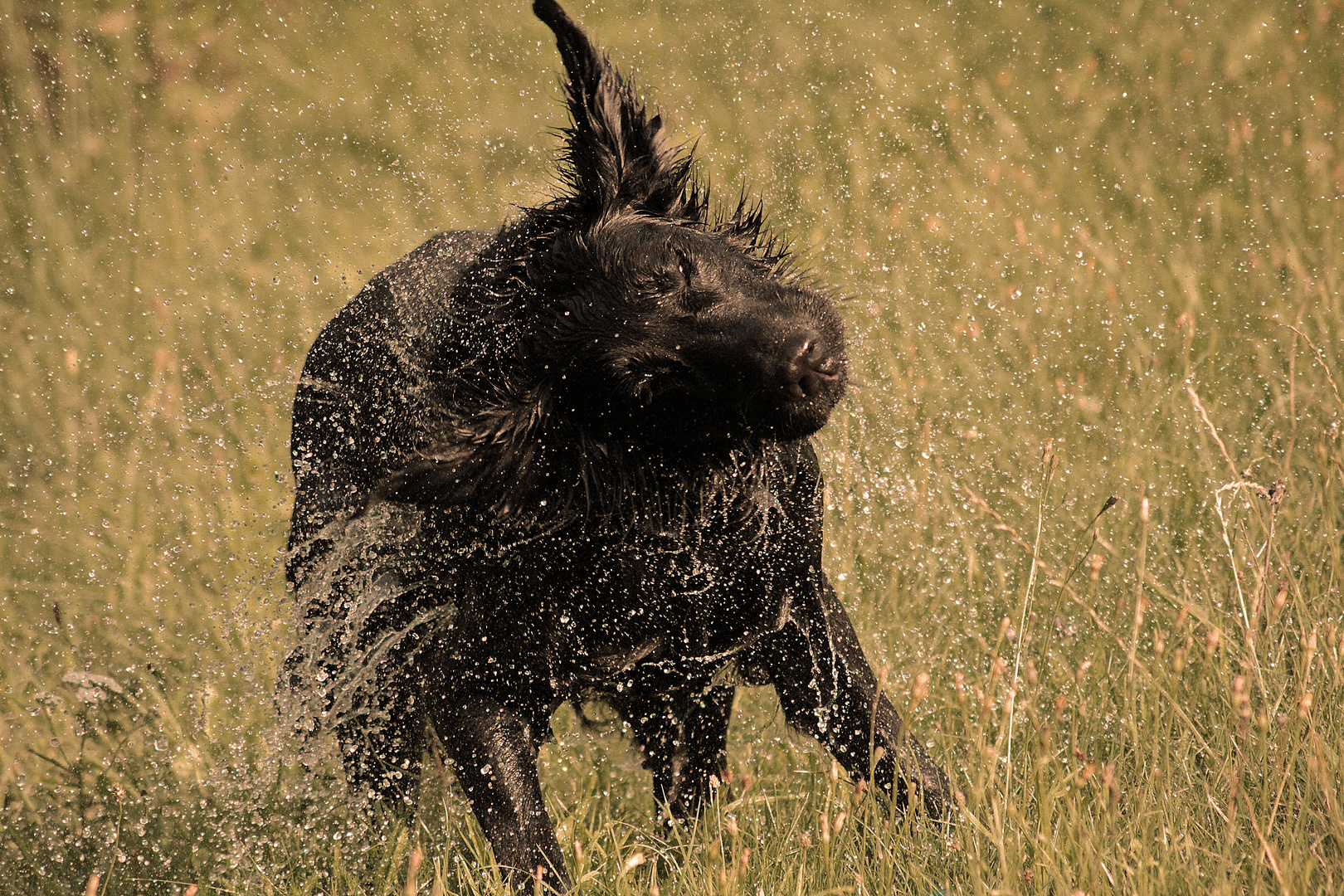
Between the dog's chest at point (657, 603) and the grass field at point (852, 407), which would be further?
the dog's chest at point (657, 603)

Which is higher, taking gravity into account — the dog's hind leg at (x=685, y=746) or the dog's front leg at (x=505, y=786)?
the dog's front leg at (x=505, y=786)

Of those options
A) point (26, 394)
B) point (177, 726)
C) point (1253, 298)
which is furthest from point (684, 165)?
point (26, 394)

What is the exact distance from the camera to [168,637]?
3.67 m

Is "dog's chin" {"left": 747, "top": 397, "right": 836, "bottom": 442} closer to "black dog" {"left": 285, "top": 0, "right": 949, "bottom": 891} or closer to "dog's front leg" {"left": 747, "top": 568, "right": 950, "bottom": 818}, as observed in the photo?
"black dog" {"left": 285, "top": 0, "right": 949, "bottom": 891}

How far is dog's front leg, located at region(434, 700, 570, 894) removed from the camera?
6.91 ft

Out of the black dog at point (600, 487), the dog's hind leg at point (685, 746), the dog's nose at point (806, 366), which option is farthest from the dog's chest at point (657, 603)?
the dog's nose at point (806, 366)

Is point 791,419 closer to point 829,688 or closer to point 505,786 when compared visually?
point 829,688

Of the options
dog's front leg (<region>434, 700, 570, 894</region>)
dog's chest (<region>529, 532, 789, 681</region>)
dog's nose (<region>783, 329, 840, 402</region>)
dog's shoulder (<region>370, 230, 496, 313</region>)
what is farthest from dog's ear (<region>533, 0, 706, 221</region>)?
dog's front leg (<region>434, 700, 570, 894</region>)

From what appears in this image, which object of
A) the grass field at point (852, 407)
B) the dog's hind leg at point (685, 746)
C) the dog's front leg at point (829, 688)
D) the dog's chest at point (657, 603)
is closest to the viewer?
the grass field at point (852, 407)

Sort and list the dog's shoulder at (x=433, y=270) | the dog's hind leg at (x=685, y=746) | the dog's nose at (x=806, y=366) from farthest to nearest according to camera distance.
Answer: the dog's hind leg at (x=685, y=746), the dog's shoulder at (x=433, y=270), the dog's nose at (x=806, y=366)

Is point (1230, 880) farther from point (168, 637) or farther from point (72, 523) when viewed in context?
point (72, 523)

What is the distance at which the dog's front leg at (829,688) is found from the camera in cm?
230

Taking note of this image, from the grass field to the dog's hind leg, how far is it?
3.0 inches

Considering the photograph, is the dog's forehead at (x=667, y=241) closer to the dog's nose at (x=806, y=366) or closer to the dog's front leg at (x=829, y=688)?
the dog's nose at (x=806, y=366)
